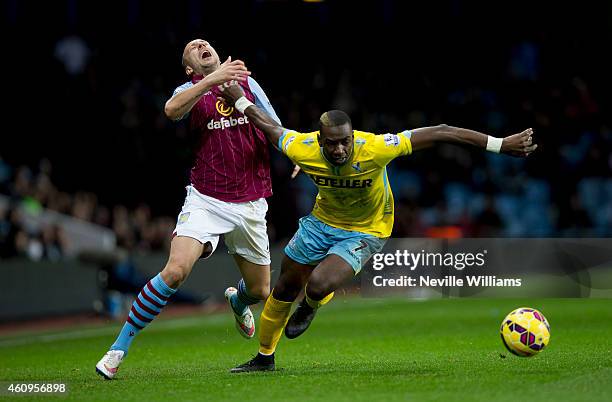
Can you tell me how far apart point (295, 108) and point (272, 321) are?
12937 mm

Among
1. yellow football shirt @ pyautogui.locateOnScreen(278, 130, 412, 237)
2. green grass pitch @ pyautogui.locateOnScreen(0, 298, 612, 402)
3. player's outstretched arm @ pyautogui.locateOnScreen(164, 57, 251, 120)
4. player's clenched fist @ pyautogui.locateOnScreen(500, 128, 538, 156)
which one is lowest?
green grass pitch @ pyautogui.locateOnScreen(0, 298, 612, 402)

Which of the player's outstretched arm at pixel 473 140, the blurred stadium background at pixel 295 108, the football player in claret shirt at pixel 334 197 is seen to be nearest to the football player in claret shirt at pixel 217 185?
the football player in claret shirt at pixel 334 197

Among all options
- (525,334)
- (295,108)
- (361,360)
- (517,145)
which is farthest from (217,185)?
(295,108)

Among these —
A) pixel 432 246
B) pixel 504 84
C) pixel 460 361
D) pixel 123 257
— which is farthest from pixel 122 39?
pixel 460 361

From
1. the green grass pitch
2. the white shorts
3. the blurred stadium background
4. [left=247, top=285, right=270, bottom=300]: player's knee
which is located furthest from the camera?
the blurred stadium background

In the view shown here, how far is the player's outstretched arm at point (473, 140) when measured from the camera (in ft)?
27.1

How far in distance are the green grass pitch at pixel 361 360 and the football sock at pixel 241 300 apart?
522 millimetres

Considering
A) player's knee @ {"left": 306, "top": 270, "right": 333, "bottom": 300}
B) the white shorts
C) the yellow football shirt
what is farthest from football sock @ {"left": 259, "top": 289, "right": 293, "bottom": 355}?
the yellow football shirt

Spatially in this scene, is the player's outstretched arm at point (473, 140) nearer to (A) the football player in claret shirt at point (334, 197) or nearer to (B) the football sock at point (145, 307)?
(A) the football player in claret shirt at point (334, 197)

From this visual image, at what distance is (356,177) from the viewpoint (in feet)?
27.7

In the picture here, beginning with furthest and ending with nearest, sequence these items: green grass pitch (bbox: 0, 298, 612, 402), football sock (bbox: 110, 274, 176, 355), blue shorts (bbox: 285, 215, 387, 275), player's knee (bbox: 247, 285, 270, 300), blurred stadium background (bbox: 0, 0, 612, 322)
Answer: blurred stadium background (bbox: 0, 0, 612, 322)
player's knee (bbox: 247, 285, 270, 300)
blue shorts (bbox: 285, 215, 387, 275)
football sock (bbox: 110, 274, 176, 355)
green grass pitch (bbox: 0, 298, 612, 402)

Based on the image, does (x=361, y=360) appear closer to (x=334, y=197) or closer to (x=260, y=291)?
(x=260, y=291)

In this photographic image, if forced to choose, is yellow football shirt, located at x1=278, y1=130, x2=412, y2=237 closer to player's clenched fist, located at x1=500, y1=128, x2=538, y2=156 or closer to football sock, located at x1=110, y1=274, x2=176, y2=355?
player's clenched fist, located at x1=500, y1=128, x2=538, y2=156

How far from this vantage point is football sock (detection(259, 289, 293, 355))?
8.88 meters
